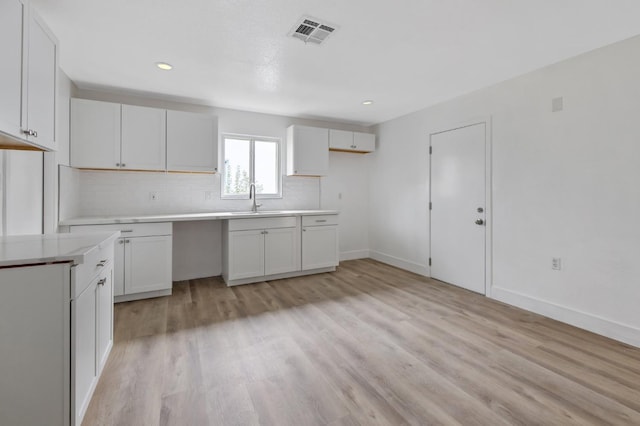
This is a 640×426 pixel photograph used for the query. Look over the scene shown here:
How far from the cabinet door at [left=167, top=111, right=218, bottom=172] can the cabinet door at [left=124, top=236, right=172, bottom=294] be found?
0.95 metres

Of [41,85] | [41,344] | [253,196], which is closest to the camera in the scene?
[41,344]

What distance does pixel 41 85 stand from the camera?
1854 millimetres

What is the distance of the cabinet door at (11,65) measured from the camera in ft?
4.83

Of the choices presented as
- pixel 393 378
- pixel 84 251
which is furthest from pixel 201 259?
pixel 393 378

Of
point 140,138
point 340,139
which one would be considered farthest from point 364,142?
point 140,138

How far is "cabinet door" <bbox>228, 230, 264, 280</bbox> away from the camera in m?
3.77

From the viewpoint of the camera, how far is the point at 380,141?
17.0 ft

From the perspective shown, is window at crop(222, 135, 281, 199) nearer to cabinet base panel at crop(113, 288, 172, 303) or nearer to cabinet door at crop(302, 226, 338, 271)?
cabinet door at crop(302, 226, 338, 271)

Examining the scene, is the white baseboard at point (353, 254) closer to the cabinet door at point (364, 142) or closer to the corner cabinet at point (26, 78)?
the cabinet door at point (364, 142)

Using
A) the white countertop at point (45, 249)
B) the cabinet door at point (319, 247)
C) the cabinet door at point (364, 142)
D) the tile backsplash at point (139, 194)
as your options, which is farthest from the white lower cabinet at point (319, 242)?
the white countertop at point (45, 249)

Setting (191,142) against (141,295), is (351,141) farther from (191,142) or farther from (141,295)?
(141,295)

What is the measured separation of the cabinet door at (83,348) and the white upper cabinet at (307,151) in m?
3.22

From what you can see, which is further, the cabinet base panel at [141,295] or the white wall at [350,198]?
the white wall at [350,198]

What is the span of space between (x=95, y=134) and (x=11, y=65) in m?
1.93
